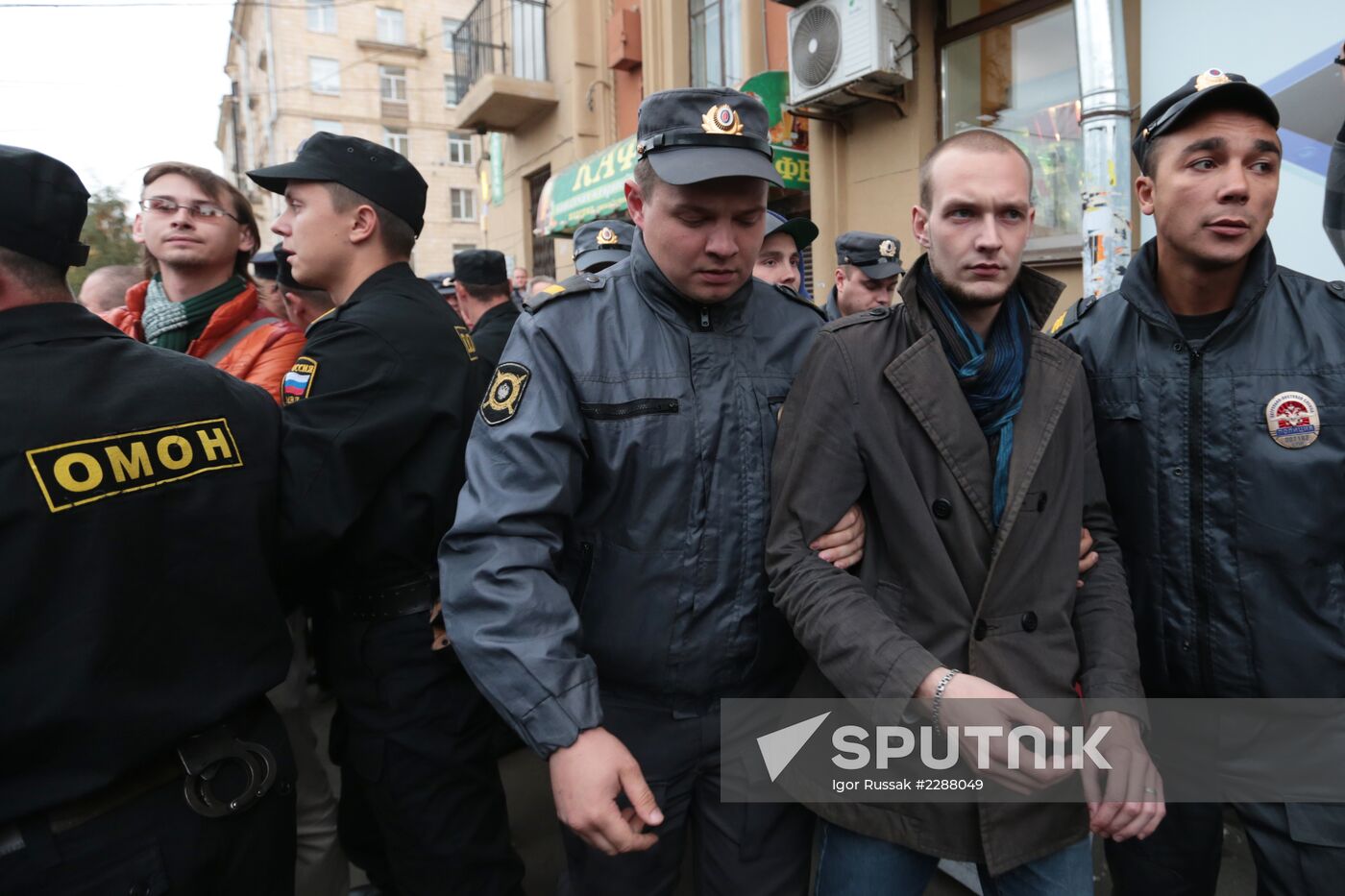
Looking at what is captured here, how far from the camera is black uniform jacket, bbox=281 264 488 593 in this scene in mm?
1905

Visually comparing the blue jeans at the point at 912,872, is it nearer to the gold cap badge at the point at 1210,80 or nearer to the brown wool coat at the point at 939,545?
the brown wool coat at the point at 939,545

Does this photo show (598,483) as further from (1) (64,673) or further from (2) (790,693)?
(1) (64,673)

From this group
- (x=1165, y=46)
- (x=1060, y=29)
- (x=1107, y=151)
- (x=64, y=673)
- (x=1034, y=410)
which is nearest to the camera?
(x=64, y=673)

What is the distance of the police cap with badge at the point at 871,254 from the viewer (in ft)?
14.3

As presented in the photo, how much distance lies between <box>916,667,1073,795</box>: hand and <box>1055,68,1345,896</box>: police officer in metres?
0.66

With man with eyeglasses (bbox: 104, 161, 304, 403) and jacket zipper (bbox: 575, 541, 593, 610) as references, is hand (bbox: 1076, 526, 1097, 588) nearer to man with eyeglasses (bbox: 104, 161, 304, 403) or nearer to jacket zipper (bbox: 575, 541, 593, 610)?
jacket zipper (bbox: 575, 541, 593, 610)

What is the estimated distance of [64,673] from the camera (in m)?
1.39

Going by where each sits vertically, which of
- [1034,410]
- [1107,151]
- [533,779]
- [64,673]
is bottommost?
Answer: [533,779]

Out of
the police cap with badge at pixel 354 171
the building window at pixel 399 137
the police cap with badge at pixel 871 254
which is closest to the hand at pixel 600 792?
the police cap with badge at pixel 354 171

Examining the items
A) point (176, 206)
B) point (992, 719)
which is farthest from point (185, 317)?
point (992, 719)

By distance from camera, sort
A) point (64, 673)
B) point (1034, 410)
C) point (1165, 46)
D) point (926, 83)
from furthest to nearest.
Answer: point (926, 83) < point (1165, 46) < point (1034, 410) < point (64, 673)

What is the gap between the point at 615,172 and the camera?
28.7 ft

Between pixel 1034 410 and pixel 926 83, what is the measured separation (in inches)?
232

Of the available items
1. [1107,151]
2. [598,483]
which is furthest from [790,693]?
[1107,151]
